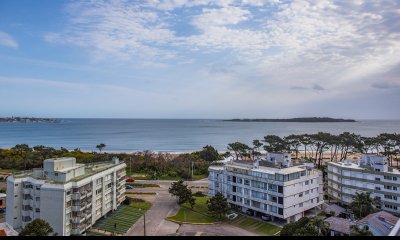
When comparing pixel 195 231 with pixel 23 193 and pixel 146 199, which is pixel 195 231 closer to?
pixel 146 199

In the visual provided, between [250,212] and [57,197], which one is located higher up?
[57,197]

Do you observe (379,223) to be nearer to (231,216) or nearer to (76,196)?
(231,216)

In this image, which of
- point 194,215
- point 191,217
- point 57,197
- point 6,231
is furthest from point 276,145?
point 6,231

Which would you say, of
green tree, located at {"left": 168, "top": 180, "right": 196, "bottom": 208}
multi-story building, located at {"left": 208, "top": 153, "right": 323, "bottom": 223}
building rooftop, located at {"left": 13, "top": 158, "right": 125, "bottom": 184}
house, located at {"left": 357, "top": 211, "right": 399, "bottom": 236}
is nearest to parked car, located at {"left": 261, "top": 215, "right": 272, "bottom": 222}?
multi-story building, located at {"left": 208, "top": 153, "right": 323, "bottom": 223}

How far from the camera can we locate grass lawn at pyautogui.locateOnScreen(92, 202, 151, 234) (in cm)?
3297

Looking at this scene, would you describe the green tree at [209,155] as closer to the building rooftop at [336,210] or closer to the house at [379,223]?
the building rooftop at [336,210]

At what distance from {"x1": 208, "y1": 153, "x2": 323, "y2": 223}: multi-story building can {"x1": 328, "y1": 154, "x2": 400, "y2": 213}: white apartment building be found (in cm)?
408

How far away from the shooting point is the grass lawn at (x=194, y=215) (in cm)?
3594

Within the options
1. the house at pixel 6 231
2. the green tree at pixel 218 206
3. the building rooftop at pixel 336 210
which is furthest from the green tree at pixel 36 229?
the building rooftop at pixel 336 210

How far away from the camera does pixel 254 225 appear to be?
114ft

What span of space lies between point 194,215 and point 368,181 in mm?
20681

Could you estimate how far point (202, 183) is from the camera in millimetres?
54719
